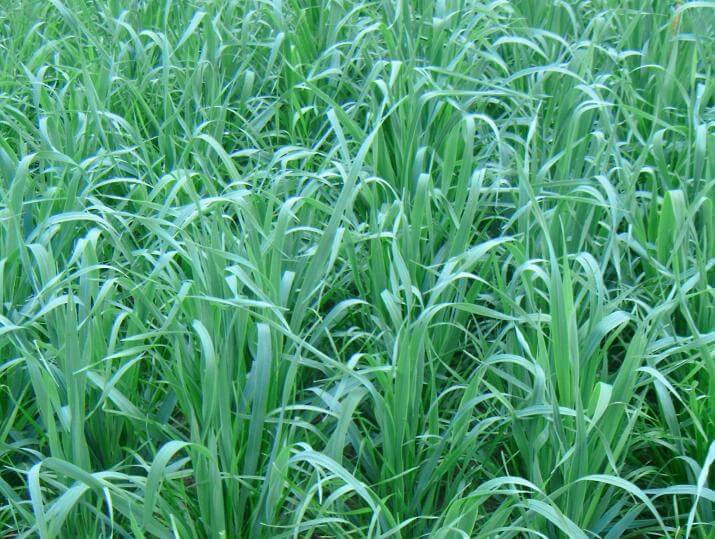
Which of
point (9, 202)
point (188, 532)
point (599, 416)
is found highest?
point (9, 202)

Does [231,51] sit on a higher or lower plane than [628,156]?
higher

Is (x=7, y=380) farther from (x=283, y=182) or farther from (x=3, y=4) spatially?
(x=3, y=4)

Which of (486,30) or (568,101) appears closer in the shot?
(568,101)

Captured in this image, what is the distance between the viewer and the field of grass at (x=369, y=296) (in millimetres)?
1488

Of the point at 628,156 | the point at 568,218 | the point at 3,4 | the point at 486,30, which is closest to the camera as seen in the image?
the point at 568,218

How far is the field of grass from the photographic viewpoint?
149cm

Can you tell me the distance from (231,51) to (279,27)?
0.15 metres

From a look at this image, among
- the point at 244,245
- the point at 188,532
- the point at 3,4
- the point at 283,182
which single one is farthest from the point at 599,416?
the point at 3,4

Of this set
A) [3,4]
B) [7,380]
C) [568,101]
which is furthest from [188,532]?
[3,4]

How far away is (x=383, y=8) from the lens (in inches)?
116

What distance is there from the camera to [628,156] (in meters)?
2.35

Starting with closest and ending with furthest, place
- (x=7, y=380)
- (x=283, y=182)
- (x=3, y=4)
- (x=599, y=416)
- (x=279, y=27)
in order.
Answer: (x=599, y=416) < (x=7, y=380) < (x=283, y=182) < (x=279, y=27) < (x=3, y=4)

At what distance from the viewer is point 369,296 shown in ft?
6.39

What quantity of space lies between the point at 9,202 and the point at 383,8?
141 cm
